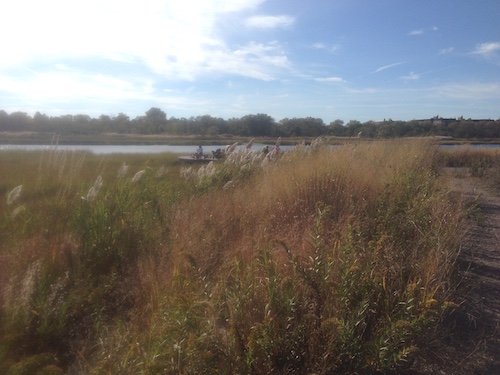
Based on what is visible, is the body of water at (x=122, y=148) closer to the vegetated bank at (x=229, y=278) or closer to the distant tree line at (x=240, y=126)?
the distant tree line at (x=240, y=126)

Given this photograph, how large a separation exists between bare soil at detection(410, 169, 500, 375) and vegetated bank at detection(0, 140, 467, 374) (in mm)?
110

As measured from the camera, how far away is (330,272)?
349 cm

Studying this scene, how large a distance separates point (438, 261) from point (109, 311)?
2.82m

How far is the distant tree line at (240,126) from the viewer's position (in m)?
16.6

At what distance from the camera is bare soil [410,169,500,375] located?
3.36 metres

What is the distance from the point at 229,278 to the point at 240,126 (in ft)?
44.1

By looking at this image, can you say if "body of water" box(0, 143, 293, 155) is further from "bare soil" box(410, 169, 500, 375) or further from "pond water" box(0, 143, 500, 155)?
"bare soil" box(410, 169, 500, 375)

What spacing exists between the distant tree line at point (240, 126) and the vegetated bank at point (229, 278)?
872cm

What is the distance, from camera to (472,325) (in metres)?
3.89

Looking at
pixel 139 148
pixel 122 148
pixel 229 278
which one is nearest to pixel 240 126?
pixel 122 148

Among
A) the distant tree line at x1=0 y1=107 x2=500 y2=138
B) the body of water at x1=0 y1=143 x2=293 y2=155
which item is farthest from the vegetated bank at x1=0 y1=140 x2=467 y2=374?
the distant tree line at x1=0 y1=107 x2=500 y2=138

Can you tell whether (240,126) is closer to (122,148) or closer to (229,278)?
(122,148)

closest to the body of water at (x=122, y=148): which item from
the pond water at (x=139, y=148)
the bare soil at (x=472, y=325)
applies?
the pond water at (x=139, y=148)

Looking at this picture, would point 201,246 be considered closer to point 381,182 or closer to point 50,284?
point 50,284
